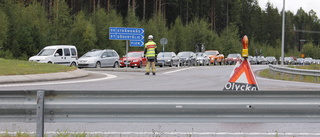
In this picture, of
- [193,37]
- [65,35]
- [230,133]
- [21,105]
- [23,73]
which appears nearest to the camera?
[21,105]

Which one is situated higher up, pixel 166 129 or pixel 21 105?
pixel 21 105

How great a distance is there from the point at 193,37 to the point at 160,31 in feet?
42.1

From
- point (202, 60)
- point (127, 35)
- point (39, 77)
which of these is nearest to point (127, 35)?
point (127, 35)

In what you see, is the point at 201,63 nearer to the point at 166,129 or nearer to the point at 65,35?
the point at 65,35

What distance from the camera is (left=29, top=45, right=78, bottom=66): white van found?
113ft

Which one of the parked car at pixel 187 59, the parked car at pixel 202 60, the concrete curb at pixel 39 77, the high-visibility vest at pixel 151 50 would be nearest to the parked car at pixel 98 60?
the parked car at pixel 187 59

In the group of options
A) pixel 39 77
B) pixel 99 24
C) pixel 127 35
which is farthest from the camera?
pixel 99 24

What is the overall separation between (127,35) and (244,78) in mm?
27635

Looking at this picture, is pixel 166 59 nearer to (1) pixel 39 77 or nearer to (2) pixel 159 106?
(1) pixel 39 77

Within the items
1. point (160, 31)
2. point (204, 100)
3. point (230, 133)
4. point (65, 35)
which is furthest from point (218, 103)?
point (160, 31)

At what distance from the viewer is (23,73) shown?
18.8 meters

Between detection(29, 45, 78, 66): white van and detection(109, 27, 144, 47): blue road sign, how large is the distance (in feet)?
10.1

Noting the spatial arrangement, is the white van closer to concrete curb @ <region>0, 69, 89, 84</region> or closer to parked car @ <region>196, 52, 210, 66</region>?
concrete curb @ <region>0, 69, 89, 84</region>

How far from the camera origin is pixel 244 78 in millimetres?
9445
